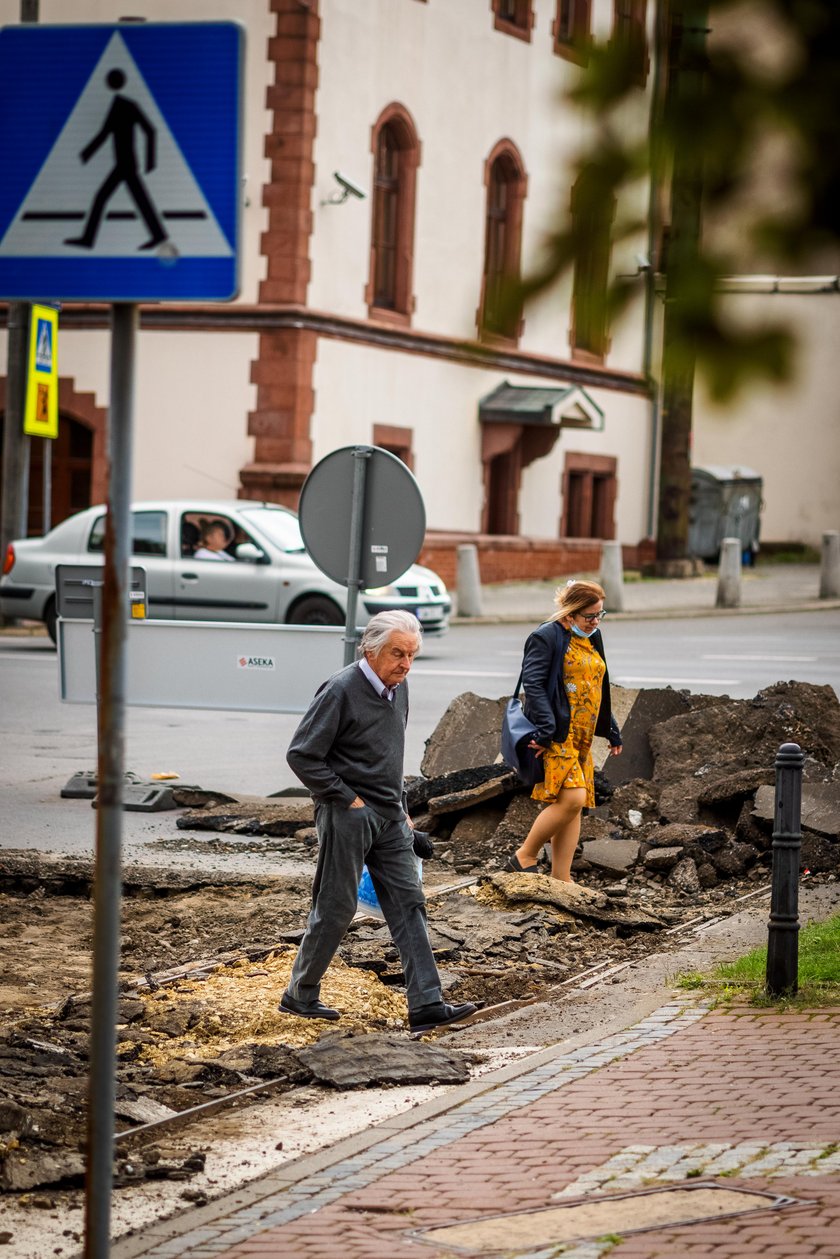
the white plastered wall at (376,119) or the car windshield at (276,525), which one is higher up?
Answer: the white plastered wall at (376,119)

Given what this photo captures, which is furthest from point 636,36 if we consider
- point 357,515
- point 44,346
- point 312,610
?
point 44,346

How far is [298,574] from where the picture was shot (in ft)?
72.4

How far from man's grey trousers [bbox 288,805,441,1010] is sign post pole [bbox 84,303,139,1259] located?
10.9 feet

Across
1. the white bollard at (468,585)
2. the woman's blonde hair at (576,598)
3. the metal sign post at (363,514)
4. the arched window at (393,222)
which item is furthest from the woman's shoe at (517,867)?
the arched window at (393,222)

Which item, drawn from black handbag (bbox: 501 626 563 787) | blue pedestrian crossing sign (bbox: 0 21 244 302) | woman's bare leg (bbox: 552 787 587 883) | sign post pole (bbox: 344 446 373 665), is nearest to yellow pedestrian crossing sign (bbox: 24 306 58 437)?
sign post pole (bbox: 344 446 373 665)

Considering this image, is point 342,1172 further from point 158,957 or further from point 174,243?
point 158,957

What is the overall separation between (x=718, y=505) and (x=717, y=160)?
131 ft

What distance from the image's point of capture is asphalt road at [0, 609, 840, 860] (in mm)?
12602

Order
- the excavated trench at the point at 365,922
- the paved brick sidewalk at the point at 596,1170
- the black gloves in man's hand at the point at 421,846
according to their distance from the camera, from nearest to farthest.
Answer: the paved brick sidewalk at the point at 596,1170 < the excavated trench at the point at 365,922 < the black gloves in man's hand at the point at 421,846

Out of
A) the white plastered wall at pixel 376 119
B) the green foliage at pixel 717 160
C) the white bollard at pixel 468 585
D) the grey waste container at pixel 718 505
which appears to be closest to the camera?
the green foliage at pixel 717 160

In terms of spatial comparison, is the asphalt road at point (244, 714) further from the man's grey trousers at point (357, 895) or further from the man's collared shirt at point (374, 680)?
the man's collared shirt at point (374, 680)

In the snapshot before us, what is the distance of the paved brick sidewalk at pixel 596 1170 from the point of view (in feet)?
15.9

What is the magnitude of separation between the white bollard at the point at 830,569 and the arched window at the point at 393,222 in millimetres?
8459

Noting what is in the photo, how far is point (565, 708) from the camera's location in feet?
32.9
